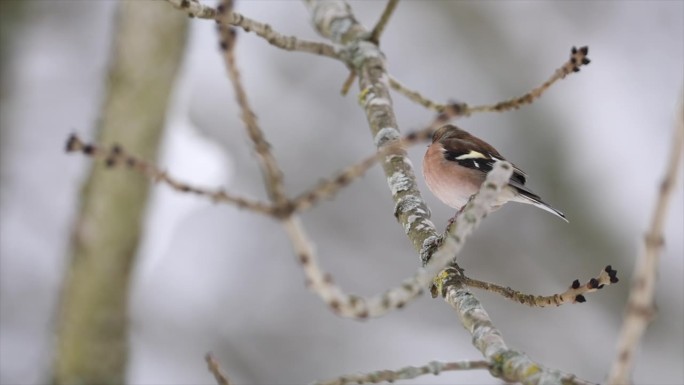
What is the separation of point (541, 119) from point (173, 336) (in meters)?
3.77

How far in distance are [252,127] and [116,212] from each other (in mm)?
2360

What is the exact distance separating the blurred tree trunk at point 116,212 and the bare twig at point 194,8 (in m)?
1.20

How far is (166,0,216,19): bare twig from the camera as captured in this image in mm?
2137

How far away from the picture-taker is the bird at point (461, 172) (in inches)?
118

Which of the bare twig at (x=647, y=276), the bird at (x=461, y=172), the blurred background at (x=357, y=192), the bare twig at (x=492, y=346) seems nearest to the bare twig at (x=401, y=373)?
the bare twig at (x=492, y=346)

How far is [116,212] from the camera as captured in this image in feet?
10.6

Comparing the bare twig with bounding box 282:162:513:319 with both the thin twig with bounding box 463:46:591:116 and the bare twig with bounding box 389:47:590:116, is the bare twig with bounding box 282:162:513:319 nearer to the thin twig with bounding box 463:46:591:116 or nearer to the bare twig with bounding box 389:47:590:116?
the bare twig with bounding box 389:47:590:116

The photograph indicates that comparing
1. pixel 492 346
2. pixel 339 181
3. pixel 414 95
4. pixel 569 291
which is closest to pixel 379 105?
pixel 414 95

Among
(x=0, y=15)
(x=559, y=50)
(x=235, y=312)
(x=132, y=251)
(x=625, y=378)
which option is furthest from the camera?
(x=559, y=50)

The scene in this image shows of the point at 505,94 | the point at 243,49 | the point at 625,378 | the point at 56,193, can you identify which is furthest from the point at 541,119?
the point at 625,378

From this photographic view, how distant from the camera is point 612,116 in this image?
6867 mm

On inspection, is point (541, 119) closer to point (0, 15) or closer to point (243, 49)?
point (243, 49)

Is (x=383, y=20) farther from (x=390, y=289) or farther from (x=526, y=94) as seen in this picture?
(x=390, y=289)

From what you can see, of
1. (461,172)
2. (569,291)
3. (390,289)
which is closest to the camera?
(390,289)
